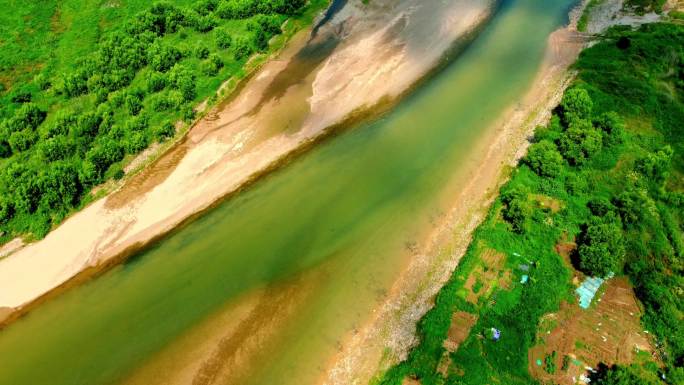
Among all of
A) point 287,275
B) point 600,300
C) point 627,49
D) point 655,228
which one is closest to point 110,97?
point 287,275

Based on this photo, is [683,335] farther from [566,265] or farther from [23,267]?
[23,267]

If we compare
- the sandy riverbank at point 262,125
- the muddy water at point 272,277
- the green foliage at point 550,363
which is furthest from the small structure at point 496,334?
the sandy riverbank at point 262,125

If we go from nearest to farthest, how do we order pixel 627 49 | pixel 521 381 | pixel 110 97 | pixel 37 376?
pixel 521 381 < pixel 37 376 < pixel 110 97 < pixel 627 49

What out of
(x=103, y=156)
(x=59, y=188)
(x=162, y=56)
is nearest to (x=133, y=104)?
(x=103, y=156)

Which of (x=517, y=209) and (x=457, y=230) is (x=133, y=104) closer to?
(x=457, y=230)

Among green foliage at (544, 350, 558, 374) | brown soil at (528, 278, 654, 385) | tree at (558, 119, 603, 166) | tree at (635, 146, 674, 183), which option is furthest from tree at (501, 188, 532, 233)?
tree at (635, 146, 674, 183)
